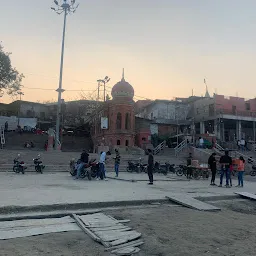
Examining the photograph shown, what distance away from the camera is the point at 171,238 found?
17.9 feet

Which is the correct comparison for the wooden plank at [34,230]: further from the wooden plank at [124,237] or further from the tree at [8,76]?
the tree at [8,76]

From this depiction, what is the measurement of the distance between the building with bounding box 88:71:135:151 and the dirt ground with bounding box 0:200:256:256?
28.3 metres

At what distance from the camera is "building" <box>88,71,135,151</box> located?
36.8 m

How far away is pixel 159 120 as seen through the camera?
154ft

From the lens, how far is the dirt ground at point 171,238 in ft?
15.4

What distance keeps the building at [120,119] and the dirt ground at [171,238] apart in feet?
92.7

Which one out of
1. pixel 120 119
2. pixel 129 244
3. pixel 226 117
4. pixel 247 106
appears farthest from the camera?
pixel 247 106

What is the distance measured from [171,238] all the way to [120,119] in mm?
32433

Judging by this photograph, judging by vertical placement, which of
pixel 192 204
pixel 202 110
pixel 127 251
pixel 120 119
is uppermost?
pixel 202 110

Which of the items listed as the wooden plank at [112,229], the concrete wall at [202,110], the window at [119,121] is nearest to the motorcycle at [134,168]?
the window at [119,121]

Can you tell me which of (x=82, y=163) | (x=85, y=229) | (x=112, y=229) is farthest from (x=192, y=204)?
(x=82, y=163)

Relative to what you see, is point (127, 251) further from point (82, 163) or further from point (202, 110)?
point (202, 110)

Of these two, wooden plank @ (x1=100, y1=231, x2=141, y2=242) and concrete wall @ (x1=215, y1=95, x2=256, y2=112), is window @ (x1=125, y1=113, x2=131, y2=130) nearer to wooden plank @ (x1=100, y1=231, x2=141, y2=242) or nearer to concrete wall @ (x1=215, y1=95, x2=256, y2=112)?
concrete wall @ (x1=215, y1=95, x2=256, y2=112)

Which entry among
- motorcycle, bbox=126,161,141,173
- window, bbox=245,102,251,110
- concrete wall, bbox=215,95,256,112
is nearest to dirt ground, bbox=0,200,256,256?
motorcycle, bbox=126,161,141,173
